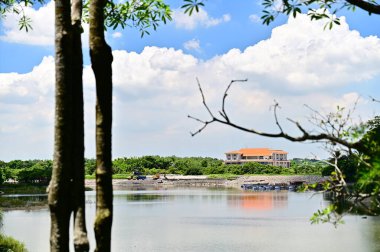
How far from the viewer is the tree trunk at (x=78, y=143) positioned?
377cm

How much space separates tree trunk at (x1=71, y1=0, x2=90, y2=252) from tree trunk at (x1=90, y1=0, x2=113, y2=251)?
14.4 inches

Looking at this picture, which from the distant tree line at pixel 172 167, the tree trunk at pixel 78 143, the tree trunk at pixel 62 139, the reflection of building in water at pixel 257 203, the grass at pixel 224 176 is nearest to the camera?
the tree trunk at pixel 62 139

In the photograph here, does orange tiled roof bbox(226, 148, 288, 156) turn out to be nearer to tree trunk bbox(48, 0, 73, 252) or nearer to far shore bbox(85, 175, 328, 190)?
far shore bbox(85, 175, 328, 190)

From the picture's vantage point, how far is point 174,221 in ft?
118

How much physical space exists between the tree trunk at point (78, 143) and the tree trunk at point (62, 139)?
0.09 meters

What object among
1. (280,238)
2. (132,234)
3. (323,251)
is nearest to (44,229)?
(132,234)

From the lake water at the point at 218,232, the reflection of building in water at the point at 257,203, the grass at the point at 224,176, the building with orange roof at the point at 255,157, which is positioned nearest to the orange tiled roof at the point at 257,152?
the building with orange roof at the point at 255,157

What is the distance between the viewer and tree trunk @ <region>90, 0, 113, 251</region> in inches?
134

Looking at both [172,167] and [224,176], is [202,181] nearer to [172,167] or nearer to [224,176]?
[224,176]

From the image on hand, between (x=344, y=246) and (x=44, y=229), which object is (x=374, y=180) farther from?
(x=44, y=229)

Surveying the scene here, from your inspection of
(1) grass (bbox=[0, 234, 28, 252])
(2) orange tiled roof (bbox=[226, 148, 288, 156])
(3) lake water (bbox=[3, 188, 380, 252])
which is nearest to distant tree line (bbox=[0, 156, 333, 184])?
(2) orange tiled roof (bbox=[226, 148, 288, 156])

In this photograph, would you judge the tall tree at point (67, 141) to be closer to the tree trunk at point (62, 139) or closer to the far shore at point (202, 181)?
the tree trunk at point (62, 139)

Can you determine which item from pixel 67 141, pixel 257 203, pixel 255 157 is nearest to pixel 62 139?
pixel 67 141

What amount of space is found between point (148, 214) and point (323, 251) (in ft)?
67.6
